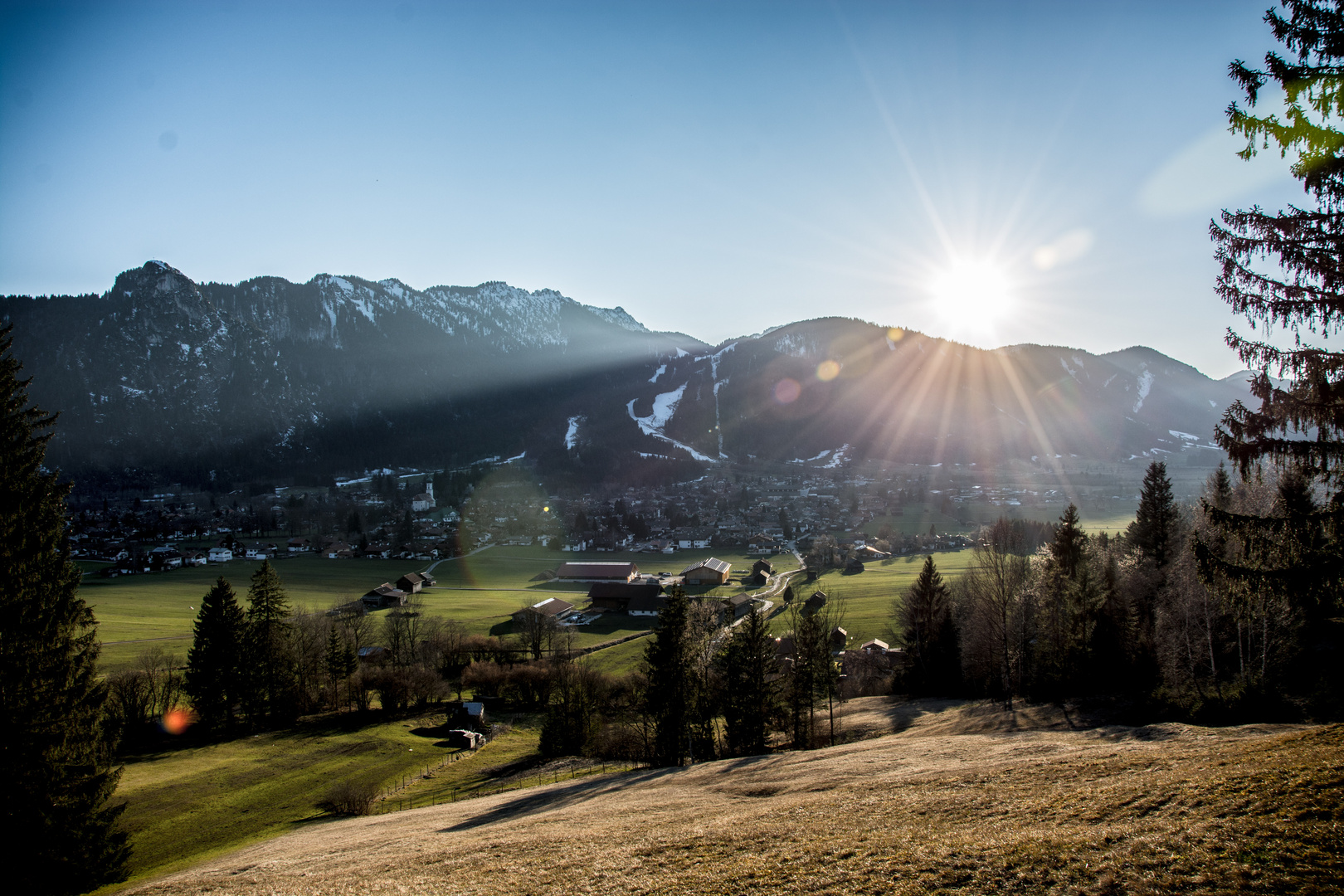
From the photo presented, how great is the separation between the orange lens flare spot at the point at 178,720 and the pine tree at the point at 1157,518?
229ft

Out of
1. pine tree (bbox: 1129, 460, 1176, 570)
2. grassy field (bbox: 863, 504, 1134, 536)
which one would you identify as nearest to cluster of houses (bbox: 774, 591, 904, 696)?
pine tree (bbox: 1129, 460, 1176, 570)

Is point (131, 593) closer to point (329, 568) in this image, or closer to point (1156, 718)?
point (329, 568)

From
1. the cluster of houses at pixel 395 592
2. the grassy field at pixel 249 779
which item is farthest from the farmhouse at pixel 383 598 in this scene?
the grassy field at pixel 249 779

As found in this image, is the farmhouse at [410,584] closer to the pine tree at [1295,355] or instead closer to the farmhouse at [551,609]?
the farmhouse at [551,609]

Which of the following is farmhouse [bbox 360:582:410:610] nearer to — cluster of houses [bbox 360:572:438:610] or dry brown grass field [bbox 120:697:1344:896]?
cluster of houses [bbox 360:572:438:610]

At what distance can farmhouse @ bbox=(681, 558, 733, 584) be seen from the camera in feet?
300

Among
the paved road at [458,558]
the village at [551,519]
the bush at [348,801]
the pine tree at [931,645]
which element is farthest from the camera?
the village at [551,519]

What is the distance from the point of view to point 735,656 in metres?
33.4

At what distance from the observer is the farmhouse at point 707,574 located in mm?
91500

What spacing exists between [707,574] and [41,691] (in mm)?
79622

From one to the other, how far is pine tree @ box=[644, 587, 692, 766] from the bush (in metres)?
15.6

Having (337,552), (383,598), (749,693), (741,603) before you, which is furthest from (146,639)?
(741,603)

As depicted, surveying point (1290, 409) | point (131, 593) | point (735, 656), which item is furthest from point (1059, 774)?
point (131, 593)

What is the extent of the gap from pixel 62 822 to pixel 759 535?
4629 inches
